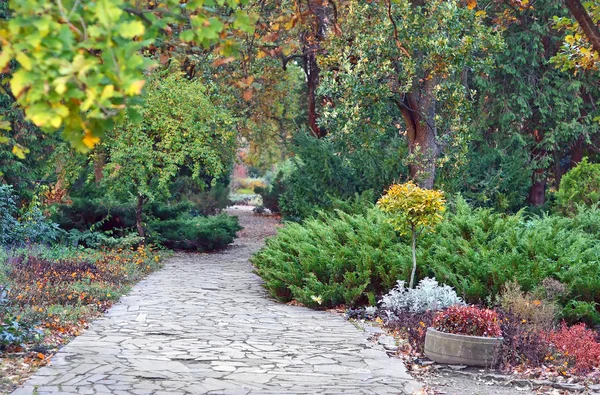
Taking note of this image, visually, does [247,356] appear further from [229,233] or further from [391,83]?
[229,233]

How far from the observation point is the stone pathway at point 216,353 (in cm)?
655

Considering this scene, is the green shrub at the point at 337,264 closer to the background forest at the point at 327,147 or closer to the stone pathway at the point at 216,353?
the background forest at the point at 327,147

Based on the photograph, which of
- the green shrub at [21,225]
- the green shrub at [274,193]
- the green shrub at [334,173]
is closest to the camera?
the green shrub at [21,225]

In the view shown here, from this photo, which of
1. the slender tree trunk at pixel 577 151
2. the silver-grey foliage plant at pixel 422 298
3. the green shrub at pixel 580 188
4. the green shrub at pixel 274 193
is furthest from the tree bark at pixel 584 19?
the green shrub at pixel 274 193

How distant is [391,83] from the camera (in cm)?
1422

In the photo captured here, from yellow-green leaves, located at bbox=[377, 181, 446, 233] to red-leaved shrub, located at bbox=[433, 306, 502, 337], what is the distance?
8.54 feet

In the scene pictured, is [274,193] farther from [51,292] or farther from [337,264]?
[51,292]

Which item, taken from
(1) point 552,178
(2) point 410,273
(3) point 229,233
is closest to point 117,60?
(2) point 410,273

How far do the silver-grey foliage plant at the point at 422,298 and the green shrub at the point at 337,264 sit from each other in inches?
→ 17.4

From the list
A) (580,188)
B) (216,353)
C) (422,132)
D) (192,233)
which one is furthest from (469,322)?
(192,233)

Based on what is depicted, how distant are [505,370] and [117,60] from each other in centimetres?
539

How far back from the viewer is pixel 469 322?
780cm

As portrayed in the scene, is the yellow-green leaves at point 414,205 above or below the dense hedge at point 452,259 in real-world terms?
above

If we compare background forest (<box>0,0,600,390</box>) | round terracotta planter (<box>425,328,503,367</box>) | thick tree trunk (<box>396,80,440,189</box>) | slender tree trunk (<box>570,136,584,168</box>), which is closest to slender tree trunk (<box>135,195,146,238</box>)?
background forest (<box>0,0,600,390</box>)
